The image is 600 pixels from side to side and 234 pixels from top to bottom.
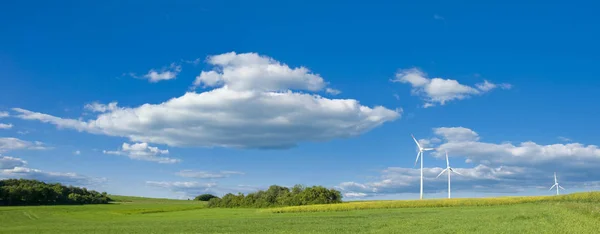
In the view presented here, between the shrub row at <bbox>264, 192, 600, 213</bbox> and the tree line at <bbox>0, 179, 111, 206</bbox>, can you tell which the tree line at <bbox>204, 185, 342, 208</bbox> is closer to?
the shrub row at <bbox>264, 192, 600, 213</bbox>

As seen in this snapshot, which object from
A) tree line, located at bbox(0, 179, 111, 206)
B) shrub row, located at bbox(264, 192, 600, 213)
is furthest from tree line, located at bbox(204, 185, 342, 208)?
tree line, located at bbox(0, 179, 111, 206)

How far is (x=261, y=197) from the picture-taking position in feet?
387

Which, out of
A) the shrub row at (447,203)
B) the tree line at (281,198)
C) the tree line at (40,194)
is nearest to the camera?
the shrub row at (447,203)

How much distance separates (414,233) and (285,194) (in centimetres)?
7966

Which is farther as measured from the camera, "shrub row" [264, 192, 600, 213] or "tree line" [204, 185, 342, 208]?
"tree line" [204, 185, 342, 208]

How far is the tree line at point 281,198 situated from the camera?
347ft

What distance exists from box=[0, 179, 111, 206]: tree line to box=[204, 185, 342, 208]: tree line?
157 ft

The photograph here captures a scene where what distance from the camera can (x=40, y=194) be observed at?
13838 centimetres

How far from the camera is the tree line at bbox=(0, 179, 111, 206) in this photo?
130 meters

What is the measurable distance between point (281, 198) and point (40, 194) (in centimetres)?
7175

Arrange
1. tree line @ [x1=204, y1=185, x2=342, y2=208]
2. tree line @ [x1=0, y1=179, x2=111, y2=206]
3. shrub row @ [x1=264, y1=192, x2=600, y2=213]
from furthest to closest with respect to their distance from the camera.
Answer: tree line @ [x1=0, y1=179, x2=111, y2=206] < tree line @ [x1=204, y1=185, x2=342, y2=208] < shrub row @ [x1=264, y1=192, x2=600, y2=213]

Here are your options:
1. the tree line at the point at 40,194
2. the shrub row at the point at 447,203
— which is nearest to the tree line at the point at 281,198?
the shrub row at the point at 447,203

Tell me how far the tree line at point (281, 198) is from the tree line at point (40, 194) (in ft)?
157

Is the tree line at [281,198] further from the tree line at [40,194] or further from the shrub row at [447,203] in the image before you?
the tree line at [40,194]
